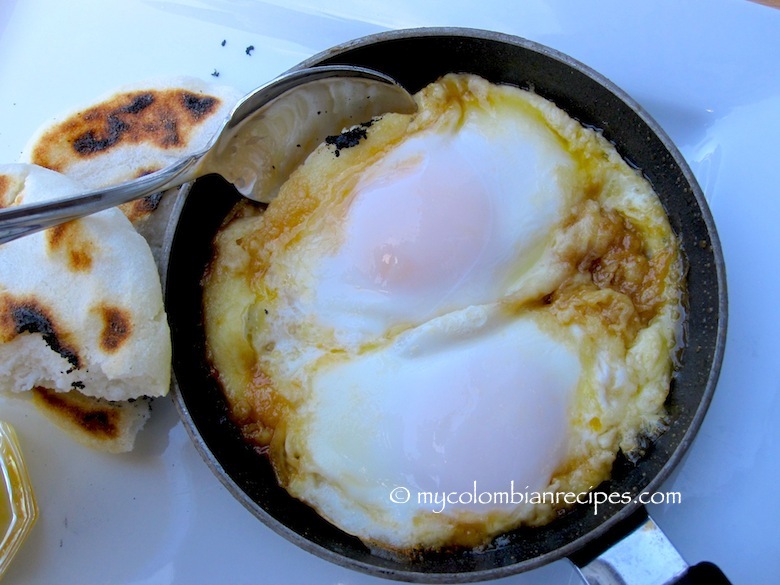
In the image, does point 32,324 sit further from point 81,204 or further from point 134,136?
point 134,136

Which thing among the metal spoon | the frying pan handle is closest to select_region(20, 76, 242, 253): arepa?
the metal spoon

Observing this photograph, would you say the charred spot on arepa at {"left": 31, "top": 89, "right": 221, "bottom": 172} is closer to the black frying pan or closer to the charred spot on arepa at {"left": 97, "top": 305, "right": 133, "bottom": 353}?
the black frying pan

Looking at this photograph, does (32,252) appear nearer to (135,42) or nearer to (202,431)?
(202,431)

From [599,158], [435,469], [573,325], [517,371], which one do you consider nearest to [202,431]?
[435,469]

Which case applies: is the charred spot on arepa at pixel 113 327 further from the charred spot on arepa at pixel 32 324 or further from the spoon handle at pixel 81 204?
the spoon handle at pixel 81 204

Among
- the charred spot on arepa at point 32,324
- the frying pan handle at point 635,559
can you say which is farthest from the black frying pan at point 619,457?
the charred spot on arepa at point 32,324

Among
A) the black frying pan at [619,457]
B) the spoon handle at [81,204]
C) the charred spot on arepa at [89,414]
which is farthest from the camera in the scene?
the charred spot on arepa at [89,414]

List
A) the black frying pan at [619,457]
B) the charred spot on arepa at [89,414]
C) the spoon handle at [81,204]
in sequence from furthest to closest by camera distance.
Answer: the charred spot on arepa at [89,414] → the black frying pan at [619,457] → the spoon handle at [81,204]
